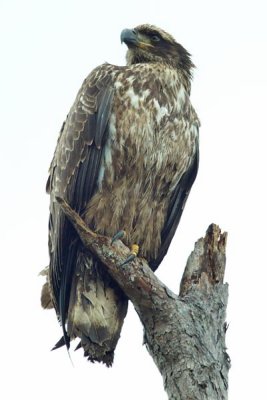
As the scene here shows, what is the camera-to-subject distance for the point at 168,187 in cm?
841

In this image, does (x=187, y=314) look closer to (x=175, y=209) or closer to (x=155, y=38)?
(x=175, y=209)

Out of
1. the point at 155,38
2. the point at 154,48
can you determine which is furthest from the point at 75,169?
the point at 155,38

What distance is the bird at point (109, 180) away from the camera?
788cm

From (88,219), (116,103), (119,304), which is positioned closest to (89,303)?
(119,304)

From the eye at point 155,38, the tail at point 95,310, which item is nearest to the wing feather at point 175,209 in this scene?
the tail at point 95,310

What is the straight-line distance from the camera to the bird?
7879 millimetres

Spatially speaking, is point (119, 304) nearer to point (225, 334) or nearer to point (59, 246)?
point (59, 246)

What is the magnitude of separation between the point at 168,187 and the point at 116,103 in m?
0.97

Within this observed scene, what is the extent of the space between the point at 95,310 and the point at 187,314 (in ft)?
4.41

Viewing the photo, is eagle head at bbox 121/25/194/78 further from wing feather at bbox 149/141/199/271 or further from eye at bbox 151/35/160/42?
wing feather at bbox 149/141/199/271

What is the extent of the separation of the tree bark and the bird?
0.74 meters

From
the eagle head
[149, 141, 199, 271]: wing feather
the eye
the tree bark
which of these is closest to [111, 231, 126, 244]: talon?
the tree bark

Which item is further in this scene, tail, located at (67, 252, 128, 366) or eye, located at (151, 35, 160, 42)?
eye, located at (151, 35, 160, 42)

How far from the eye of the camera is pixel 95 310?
784cm
